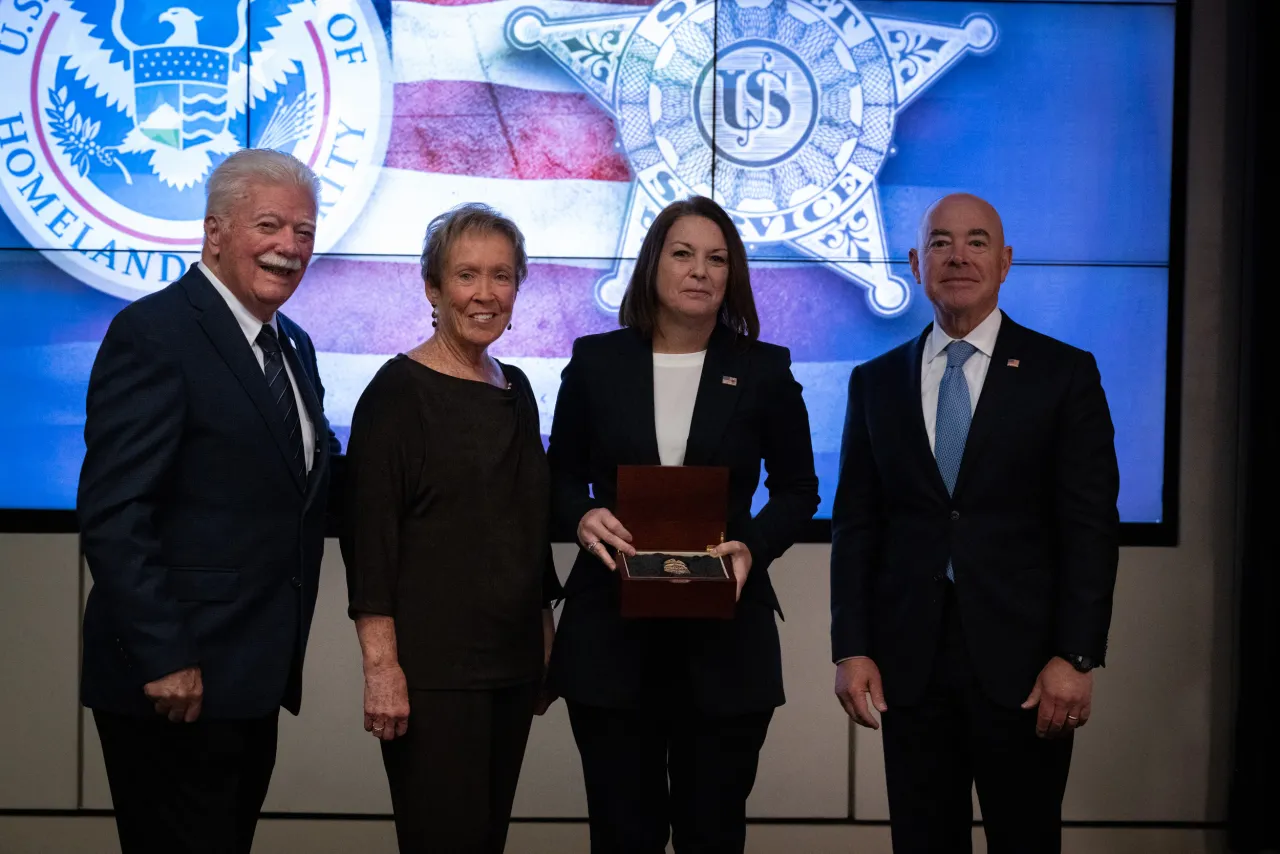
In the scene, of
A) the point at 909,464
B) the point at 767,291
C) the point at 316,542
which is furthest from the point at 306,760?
the point at 909,464

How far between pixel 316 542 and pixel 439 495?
27 cm

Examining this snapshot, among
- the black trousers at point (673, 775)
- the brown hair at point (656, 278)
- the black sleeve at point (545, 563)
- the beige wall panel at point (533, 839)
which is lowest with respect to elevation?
the beige wall panel at point (533, 839)

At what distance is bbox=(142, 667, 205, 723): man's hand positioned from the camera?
2035 mm

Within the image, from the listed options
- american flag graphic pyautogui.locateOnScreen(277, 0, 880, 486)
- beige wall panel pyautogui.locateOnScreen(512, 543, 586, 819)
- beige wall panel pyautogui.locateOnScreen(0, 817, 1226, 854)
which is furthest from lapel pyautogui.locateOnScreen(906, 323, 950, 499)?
beige wall panel pyautogui.locateOnScreen(0, 817, 1226, 854)

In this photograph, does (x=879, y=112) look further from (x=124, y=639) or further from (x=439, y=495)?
(x=124, y=639)

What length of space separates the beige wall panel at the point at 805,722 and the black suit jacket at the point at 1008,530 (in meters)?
1.47

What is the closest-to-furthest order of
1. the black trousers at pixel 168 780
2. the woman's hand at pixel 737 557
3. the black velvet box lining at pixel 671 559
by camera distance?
the black trousers at pixel 168 780 → the black velvet box lining at pixel 671 559 → the woman's hand at pixel 737 557

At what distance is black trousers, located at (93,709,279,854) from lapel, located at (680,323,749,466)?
106 cm

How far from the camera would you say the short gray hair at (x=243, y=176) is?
7.38 feet

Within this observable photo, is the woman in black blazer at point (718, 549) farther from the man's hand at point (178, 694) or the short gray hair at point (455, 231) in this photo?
the man's hand at point (178, 694)

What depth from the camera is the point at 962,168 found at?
13.5 ft

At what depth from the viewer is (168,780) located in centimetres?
215

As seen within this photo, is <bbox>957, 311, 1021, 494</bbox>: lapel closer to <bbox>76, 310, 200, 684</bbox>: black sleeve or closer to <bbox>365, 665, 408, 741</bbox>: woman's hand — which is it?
<bbox>365, 665, 408, 741</bbox>: woman's hand

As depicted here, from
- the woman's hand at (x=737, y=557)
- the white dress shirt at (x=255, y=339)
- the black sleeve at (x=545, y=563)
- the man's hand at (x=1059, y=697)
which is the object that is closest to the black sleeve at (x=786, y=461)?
the woman's hand at (x=737, y=557)
